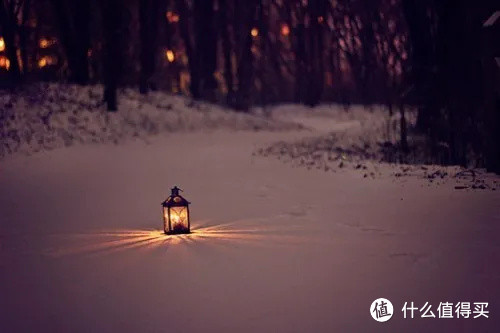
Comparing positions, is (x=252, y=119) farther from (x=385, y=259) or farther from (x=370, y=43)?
(x=385, y=259)

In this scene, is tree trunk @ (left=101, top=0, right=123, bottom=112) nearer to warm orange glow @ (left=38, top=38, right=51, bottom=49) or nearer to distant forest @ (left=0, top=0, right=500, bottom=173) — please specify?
distant forest @ (left=0, top=0, right=500, bottom=173)

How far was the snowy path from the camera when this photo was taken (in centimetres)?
528

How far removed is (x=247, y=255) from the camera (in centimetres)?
709

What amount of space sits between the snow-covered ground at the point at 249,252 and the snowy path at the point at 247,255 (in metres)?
0.02

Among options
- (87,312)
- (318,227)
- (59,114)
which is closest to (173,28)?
(59,114)

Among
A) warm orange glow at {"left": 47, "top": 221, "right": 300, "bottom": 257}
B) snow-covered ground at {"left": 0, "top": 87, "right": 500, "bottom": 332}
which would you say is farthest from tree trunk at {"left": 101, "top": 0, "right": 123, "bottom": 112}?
warm orange glow at {"left": 47, "top": 221, "right": 300, "bottom": 257}

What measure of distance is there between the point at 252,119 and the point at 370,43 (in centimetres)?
1376

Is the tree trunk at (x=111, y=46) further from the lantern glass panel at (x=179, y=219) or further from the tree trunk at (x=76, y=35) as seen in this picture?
the lantern glass panel at (x=179, y=219)

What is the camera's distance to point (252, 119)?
29.6 meters

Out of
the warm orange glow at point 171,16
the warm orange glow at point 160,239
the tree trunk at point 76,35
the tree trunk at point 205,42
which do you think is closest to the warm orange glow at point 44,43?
the warm orange glow at point 171,16

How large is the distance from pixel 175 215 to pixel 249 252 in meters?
1.40

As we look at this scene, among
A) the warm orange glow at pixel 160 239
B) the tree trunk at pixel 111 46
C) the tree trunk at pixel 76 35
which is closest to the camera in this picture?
the warm orange glow at pixel 160 239

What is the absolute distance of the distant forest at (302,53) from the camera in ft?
53.3

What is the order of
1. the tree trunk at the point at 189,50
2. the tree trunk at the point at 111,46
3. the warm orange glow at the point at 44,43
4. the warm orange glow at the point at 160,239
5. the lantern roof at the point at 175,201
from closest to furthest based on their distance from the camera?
the warm orange glow at the point at 160,239
the lantern roof at the point at 175,201
the tree trunk at the point at 111,46
the tree trunk at the point at 189,50
the warm orange glow at the point at 44,43
